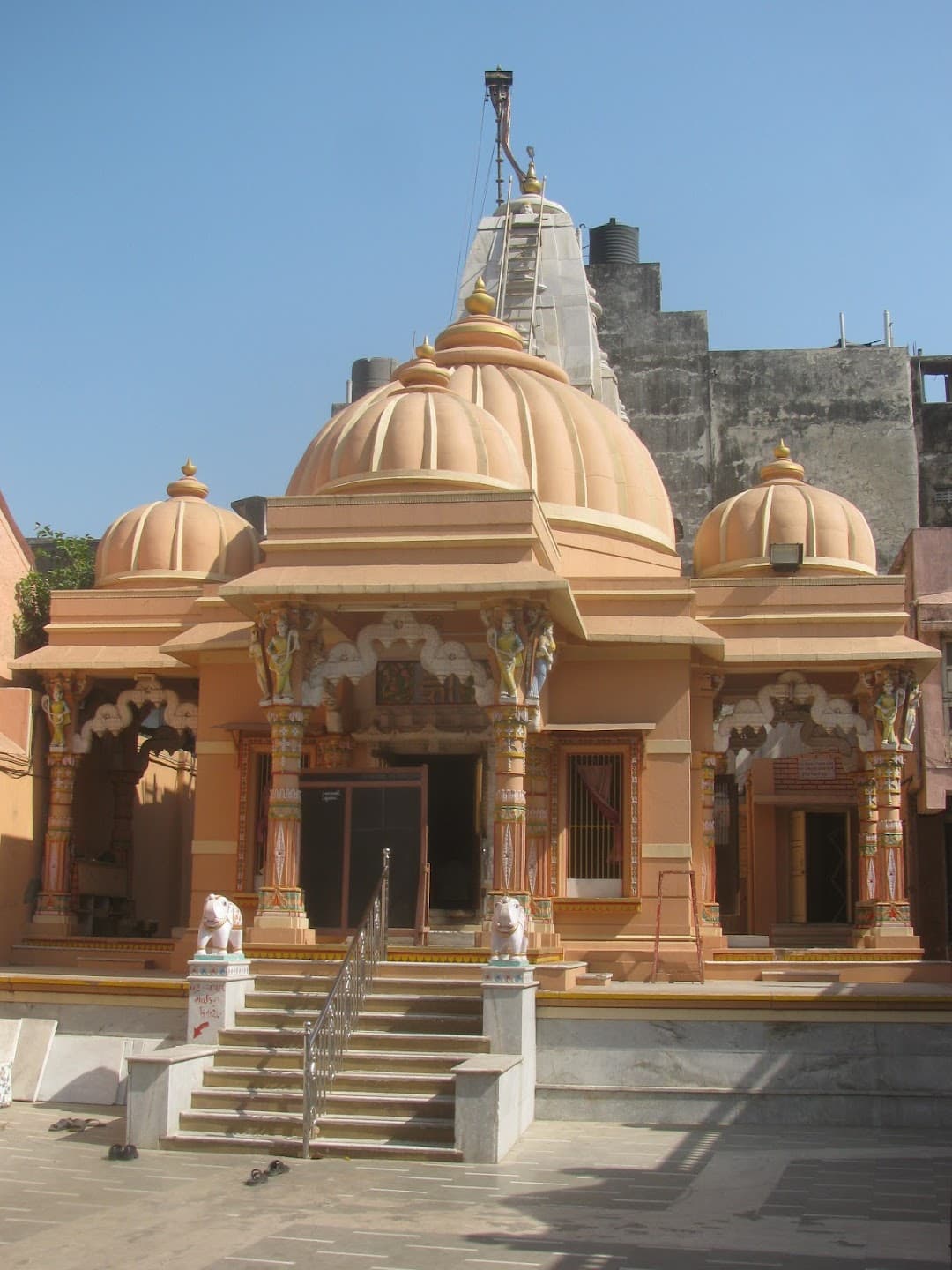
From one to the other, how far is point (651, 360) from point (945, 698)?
14495mm

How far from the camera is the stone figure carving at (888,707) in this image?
17766 mm

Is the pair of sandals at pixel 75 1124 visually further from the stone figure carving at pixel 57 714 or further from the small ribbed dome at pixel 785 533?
the small ribbed dome at pixel 785 533

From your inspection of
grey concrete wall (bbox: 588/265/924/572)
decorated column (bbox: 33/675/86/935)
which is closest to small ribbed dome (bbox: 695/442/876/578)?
decorated column (bbox: 33/675/86/935)

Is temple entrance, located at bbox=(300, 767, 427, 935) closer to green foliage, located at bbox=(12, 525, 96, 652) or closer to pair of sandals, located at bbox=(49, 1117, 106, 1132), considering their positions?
pair of sandals, located at bbox=(49, 1117, 106, 1132)

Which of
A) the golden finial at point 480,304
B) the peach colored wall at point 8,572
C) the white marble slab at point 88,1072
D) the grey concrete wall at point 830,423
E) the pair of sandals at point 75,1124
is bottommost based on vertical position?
the pair of sandals at point 75,1124

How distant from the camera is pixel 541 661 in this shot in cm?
1507

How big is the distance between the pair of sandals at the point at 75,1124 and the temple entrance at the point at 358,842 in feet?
11.1

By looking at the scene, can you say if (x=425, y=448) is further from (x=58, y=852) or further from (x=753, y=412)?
(x=753, y=412)

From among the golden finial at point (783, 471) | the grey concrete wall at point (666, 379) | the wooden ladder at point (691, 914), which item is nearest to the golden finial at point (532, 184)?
the grey concrete wall at point (666, 379)

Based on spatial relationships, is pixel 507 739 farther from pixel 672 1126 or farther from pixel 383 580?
pixel 672 1126

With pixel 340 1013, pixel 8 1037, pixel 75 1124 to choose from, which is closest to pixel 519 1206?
pixel 340 1013

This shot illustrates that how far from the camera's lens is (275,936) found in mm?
14547

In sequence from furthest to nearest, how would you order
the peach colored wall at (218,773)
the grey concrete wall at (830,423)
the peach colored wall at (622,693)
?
the grey concrete wall at (830,423), the peach colored wall at (218,773), the peach colored wall at (622,693)

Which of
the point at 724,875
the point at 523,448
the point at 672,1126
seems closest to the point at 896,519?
the point at 724,875
